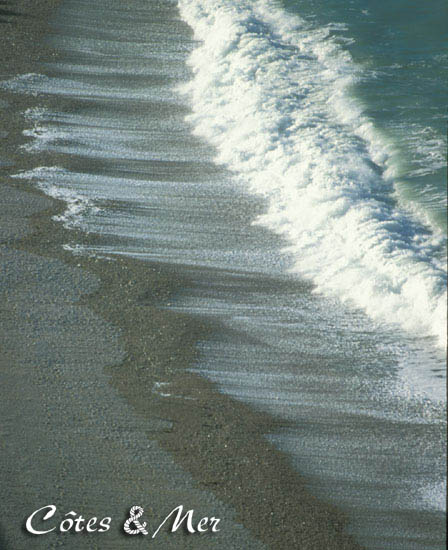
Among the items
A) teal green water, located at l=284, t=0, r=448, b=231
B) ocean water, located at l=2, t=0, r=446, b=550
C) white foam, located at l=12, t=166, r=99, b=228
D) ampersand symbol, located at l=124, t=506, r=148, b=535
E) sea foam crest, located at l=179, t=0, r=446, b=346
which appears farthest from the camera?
teal green water, located at l=284, t=0, r=448, b=231

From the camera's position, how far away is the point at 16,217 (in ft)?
23.3

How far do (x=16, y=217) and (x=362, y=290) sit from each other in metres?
3.38

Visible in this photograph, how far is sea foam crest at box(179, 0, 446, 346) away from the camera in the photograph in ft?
20.2

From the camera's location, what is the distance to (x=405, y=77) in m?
10.5

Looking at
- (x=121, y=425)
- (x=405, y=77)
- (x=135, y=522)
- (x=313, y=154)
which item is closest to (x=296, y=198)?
(x=313, y=154)

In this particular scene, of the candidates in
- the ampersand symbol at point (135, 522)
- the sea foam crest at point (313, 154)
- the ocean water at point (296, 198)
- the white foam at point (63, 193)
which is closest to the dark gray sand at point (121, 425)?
the ampersand symbol at point (135, 522)

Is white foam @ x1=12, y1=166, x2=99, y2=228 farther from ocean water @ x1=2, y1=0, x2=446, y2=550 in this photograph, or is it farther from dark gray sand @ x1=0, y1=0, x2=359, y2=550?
dark gray sand @ x1=0, y1=0, x2=359, y2=550

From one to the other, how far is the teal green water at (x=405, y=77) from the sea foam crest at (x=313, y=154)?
0.65 ft

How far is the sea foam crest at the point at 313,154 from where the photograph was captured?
6160 millimetres

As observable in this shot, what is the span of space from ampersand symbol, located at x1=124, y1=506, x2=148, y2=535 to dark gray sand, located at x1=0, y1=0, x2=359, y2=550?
35 millimetres

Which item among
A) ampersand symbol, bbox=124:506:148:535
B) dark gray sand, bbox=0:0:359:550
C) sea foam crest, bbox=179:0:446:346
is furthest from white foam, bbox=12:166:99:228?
ampersand symbol, bbox=124:506:148:535

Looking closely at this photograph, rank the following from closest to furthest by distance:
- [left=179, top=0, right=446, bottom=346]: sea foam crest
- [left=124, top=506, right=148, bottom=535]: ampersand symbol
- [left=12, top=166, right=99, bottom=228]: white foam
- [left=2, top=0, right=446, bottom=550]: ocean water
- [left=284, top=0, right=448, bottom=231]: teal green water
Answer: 1. [left=124, top=506, right=148, bottom=535]: ampersand symbol
2. [left=2, top=0, right=446, bottom=550]: ocean water
3. [left=179, top=0, right=446, bottom=346]: sea foam crest
4. [left=12, top=166, right=99, bottom=228]: white foam
5. [left=284, top=0, right=448, bottom=231]: teal green water

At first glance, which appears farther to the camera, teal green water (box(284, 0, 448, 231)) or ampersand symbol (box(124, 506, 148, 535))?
teal green water (box(284, 0, 448, 231))

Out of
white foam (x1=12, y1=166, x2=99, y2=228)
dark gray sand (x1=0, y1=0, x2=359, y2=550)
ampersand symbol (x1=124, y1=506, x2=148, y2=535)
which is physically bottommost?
ampersand symbol (x1=124, y1=506, x2=148, y2=535)
